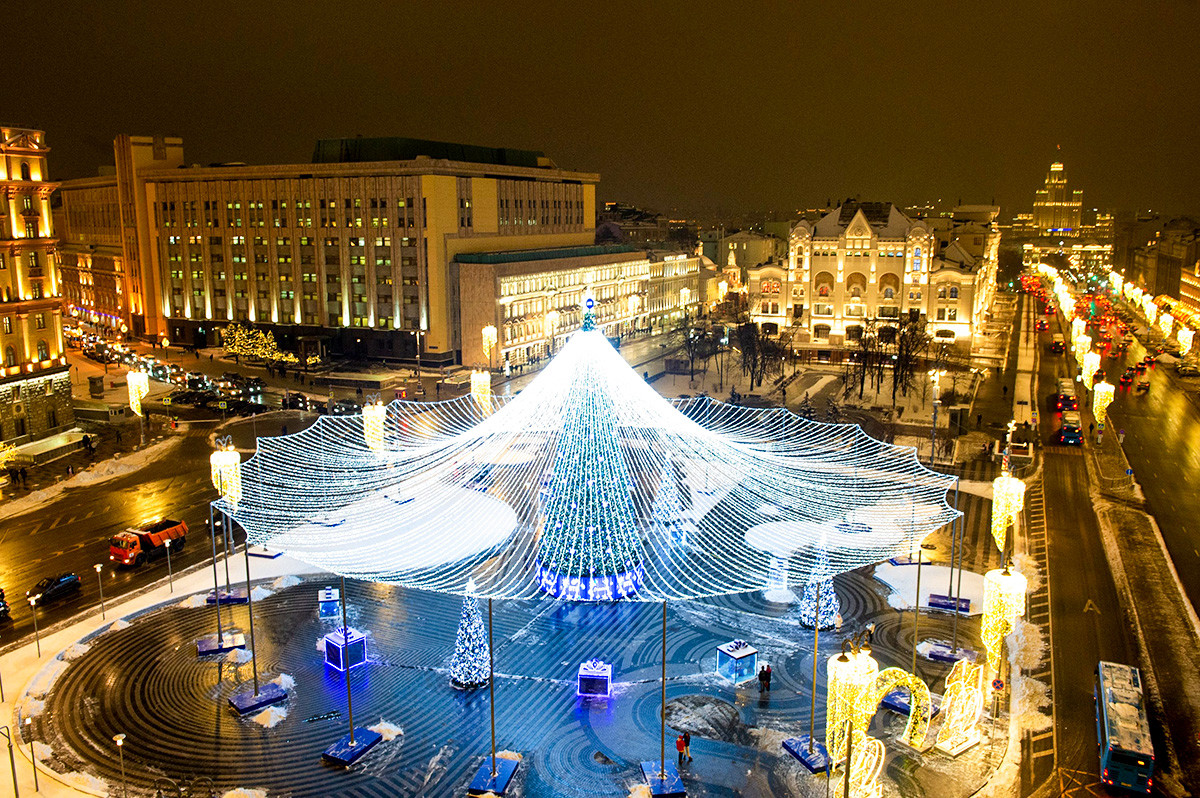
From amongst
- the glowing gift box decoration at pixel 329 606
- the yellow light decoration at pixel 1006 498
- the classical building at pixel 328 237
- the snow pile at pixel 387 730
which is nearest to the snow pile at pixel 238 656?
the glowing gift box decoration at pixel 329 606

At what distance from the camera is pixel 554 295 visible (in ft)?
257

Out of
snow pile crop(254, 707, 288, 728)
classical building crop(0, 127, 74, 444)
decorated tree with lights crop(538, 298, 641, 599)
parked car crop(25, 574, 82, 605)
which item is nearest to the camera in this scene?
snow pile crop(254, 707, 288, 728)

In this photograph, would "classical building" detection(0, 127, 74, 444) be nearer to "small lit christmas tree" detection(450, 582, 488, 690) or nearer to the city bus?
"small lit christmas tree" detection(450, 582, 488, 690)

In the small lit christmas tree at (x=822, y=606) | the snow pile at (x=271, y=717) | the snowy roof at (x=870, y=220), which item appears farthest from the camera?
the snowy roof at (x=870, y=220)

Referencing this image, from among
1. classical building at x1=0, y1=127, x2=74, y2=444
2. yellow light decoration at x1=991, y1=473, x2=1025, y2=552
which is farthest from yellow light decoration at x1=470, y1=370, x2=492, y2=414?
classical building at x1=0, y1=127, x2=74, y2=444

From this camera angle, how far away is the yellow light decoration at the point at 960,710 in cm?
2062

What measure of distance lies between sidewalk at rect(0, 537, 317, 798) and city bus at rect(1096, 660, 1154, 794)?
2250 centimetres

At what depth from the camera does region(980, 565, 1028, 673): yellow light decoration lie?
66.8 ft

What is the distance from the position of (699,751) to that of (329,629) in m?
12.6

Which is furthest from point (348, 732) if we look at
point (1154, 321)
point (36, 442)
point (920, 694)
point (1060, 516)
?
point (1154, 321)

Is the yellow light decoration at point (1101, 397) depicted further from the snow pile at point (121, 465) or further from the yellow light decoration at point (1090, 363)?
the snow pile at point (121, 465)

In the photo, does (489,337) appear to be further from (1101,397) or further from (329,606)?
(1101,397)

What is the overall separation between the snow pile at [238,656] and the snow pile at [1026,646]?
22.2 metres

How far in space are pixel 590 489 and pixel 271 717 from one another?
10068mm
